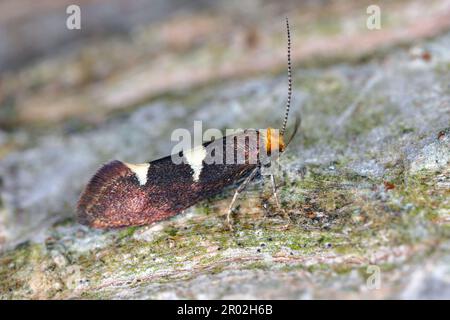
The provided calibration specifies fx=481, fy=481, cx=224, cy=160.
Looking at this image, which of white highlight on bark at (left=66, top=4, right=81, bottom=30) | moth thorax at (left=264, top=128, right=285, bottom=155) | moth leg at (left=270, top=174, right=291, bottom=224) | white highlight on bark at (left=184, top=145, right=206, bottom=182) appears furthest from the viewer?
white highlight on bark at (left=66, top=4, right=81, bottom=30)

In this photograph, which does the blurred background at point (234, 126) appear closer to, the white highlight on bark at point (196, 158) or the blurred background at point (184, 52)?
the blurred background at point (184, 52)

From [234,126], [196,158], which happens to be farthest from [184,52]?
[196,158]

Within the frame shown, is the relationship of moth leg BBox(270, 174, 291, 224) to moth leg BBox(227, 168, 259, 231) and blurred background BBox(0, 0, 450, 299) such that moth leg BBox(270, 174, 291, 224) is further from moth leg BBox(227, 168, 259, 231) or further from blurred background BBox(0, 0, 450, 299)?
moth leg BBox(227, 168, 259, 231)

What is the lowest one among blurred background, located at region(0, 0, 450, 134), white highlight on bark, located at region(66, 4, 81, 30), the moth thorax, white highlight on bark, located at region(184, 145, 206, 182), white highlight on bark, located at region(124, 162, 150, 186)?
white highlight on bark, located at region(124, 162, 150, 186)

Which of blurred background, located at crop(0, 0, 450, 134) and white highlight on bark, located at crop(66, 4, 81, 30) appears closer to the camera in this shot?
blurred background, located at crop(0, 0, 450, 134)

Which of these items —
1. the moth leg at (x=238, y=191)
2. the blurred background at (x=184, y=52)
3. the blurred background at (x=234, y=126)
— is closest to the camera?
the blurred background at (x=234, y=126)

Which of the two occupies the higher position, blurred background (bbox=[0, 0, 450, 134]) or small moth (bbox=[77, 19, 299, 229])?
blurred background (bbox=[0, 0, 450, 134])

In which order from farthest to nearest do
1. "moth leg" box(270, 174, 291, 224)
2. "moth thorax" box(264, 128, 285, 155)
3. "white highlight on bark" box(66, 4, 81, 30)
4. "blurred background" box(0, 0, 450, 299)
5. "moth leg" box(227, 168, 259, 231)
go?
"white highlight on bark" box(66, 4, 81, 30), "moth thorax" box(264, 128, 285, 155), "moth leg" box(227, 168, 259, 231), "moth leg" box(270, 174, 291, 224), "blurred background" box(0, 0, 450, 299)

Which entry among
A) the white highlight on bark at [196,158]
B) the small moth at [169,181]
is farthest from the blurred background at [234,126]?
the white highlight on bark at [196,158]

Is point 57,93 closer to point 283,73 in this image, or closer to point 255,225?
point 283,73

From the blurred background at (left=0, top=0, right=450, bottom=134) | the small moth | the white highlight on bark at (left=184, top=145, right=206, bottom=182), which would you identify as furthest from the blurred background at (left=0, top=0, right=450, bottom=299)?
the white highlight on bark at (left=184, top=145, right=206, bottom=182)
